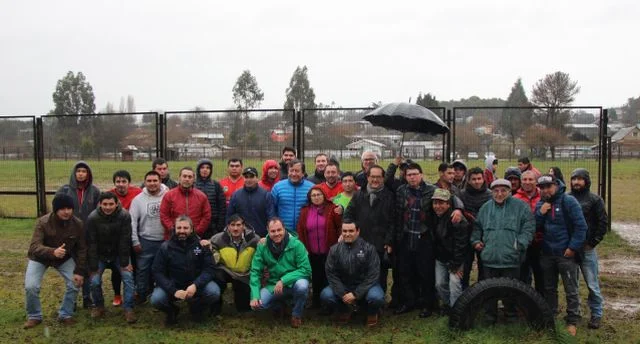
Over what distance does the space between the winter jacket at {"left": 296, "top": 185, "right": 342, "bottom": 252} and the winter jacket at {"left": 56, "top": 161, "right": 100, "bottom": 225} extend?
2331 mm

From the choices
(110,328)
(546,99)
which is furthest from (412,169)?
(546,99)

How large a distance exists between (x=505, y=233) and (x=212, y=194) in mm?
3316

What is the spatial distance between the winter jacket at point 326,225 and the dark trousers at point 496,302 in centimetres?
159

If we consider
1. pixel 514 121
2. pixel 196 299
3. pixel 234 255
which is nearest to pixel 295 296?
pixel 234 255

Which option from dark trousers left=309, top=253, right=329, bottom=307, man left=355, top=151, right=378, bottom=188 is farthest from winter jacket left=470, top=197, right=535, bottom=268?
dark trousers left=309, top=253, right=329, bottom=307

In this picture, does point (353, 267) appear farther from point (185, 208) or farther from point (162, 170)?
point (162, 170)

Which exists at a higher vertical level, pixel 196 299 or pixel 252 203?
pixel 252 203

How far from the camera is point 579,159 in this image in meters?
10.3

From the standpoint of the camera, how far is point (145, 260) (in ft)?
19.8

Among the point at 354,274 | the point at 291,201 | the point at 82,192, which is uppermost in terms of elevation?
the point at 82,192

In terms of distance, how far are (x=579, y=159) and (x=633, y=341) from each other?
5.88m

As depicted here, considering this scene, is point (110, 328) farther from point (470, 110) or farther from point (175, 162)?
point (470, 110)

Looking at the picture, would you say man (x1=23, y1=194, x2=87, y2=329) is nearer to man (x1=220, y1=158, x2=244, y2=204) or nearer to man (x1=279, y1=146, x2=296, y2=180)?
man (x1=220, y1=158, x2=244, y2=204)

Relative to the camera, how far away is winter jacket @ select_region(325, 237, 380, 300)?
5.50 metres
